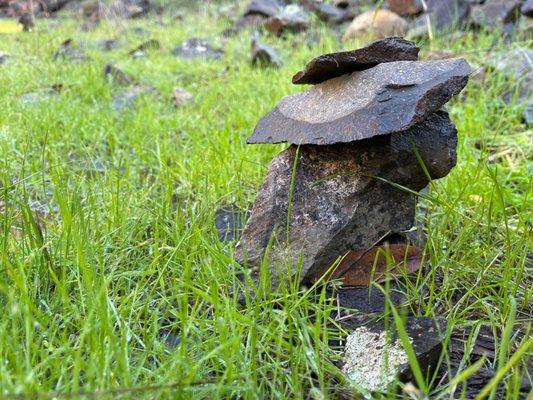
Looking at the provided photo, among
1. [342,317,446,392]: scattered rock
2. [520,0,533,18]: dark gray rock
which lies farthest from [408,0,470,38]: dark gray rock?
[342,317,446,392]: scattered rock

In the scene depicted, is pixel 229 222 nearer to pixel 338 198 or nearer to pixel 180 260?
pixel 180 260

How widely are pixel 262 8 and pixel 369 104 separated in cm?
576

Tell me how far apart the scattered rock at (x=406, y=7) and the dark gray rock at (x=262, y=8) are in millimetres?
1520

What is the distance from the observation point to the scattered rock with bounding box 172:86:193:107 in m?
3.70

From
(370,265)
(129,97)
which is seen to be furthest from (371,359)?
(129,97)

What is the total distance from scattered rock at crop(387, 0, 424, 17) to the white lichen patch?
523 cm

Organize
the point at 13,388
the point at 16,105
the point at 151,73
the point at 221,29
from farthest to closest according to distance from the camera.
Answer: the point at 221,29, the point at 151,73, the point at 16,105, the point at 13,388

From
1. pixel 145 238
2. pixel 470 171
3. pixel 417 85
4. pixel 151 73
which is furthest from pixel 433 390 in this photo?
pixel 151 73

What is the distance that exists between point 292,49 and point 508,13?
1.91m

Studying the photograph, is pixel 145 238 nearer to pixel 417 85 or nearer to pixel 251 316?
pixel 251 316

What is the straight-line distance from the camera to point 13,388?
91 cm

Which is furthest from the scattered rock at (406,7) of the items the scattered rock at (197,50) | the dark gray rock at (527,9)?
the scattered rock at (197,50)

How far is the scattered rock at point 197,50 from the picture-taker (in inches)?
208

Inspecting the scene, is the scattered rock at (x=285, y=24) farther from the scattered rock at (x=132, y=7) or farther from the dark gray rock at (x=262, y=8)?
the scattered rock at (x=132, y=7)
